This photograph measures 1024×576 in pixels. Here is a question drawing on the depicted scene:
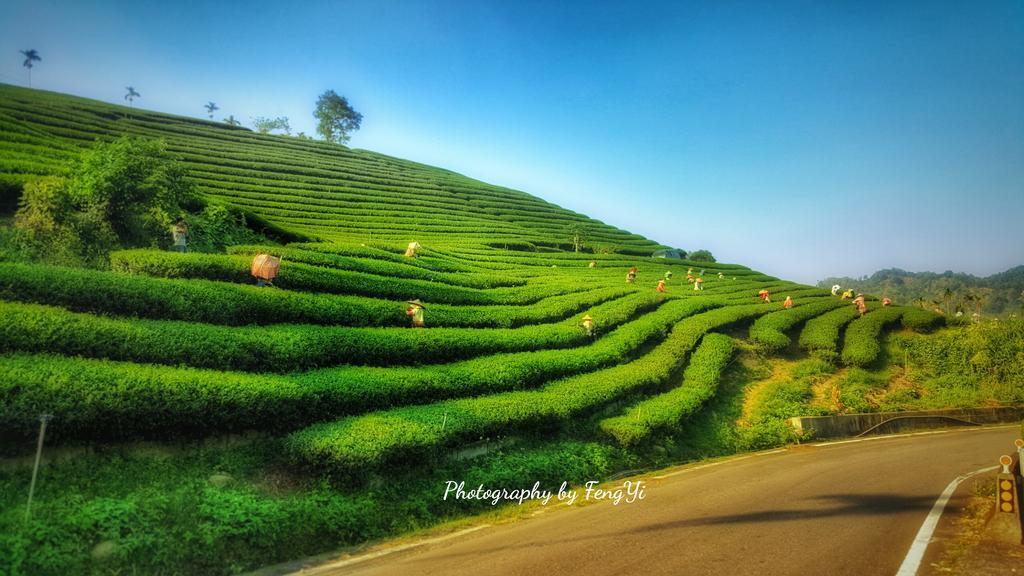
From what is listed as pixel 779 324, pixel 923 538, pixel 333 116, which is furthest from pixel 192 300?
pixel 333 116

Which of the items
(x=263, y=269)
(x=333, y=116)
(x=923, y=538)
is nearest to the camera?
(x=923, y=538)

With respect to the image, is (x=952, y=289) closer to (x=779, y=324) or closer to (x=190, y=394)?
(x=779, y=324)

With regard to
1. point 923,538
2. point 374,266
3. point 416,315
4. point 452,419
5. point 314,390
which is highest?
point 374,266

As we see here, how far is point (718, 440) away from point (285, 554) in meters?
13.3

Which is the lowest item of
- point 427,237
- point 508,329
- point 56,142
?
point 508,329

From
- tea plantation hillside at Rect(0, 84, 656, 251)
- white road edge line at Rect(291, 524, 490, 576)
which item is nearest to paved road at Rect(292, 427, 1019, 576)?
white road edge line at Rect(291, 524, 490, 576)

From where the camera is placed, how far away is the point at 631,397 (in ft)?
56.3

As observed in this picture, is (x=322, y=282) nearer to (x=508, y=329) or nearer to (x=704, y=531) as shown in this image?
(x=508, y=329)

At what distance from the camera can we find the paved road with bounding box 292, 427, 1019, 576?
7102 mm

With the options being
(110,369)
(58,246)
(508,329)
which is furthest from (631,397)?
(58,246)

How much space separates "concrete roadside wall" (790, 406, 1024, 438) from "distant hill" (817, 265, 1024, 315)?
32.6 m

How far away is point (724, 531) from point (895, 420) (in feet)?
56.3

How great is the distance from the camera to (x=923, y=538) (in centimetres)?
823

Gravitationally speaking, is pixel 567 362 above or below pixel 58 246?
below
